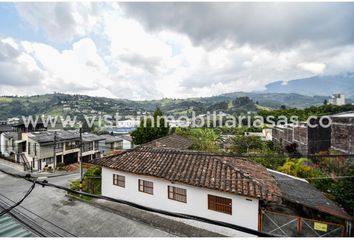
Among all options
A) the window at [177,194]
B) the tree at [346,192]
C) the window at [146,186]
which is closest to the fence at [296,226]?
the window at [177,194]

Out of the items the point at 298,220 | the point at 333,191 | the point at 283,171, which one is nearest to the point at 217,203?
the point at 298,220

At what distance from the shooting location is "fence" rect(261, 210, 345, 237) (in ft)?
30.1

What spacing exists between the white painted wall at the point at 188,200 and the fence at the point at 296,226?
0.58 meters

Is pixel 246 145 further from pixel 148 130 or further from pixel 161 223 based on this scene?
pixel 161 223

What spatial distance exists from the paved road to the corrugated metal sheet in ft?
16.8

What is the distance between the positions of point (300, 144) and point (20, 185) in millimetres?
30052

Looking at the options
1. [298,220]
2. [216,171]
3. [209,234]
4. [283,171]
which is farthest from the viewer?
[283,171]

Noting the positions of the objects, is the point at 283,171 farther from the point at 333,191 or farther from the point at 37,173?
the point at 37,173

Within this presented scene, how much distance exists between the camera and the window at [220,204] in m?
11.0

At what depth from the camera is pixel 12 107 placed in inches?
5000

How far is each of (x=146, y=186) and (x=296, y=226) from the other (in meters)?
8.16

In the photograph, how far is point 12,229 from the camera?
23.1 feet

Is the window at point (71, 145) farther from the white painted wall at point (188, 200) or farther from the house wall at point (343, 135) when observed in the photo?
the house wall at point (343, 135)

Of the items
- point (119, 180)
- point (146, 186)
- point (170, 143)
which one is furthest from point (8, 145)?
point (146, 186)
